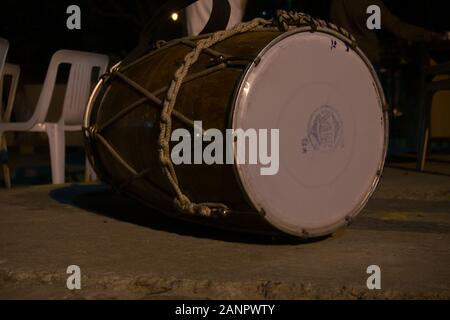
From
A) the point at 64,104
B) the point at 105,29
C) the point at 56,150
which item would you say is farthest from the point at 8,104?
the point at 105,29

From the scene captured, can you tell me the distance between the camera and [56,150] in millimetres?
4875

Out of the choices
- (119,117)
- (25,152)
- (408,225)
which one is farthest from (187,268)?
(25,152)

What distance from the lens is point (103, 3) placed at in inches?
486

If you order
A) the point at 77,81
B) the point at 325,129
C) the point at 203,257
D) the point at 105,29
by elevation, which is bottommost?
the point at 203,257

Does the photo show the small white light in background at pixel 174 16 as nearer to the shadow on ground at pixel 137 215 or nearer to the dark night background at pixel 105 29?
the shadow on ground at pixel 137 215

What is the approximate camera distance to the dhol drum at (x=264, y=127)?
2.53 meters

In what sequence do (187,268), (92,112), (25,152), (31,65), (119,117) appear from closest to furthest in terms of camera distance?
(187,268) < (119,117) < (92,112) < (25,152) < (31,65)

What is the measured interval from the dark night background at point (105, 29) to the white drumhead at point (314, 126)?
718 centimetres

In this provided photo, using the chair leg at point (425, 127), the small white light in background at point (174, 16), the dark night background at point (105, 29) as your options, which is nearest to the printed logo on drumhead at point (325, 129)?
the small white light in background at point (174, 16)

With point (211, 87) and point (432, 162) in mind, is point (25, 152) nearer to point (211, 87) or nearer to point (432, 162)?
point (432, 162)

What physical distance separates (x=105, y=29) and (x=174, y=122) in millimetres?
11319

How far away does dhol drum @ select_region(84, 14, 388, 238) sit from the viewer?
2529 millimetres

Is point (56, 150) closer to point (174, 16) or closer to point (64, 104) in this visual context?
point (64, 104)
